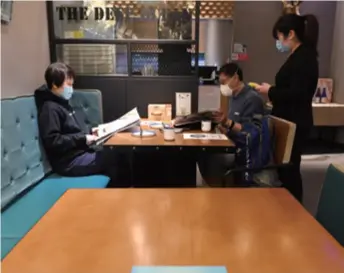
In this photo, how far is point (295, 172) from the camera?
262 centimetres

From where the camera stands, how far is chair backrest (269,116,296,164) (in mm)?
2236

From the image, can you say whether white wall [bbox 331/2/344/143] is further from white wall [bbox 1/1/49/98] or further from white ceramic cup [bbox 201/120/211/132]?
white wall [bbox 1/1/49/98]

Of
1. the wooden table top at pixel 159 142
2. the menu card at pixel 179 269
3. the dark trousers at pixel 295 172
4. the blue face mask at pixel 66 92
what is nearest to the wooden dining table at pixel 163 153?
the wooden table top at pixel 159 142

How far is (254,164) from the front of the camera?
91.5 inches

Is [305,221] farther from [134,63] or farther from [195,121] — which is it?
[134,63]

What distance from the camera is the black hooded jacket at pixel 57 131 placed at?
2.43 meters

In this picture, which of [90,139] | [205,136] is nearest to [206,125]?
[205,136]

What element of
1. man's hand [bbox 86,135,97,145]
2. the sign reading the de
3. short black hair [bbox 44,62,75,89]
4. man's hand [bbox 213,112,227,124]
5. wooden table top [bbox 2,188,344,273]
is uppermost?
the sign reading the de

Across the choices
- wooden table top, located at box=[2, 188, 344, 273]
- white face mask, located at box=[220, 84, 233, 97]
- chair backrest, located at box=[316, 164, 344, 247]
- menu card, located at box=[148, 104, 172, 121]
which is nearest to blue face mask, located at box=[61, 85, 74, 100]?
menu card, located at box=[148, 104, 172, 121]

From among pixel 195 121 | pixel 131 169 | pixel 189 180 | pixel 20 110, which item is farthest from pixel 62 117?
pixel 189 180

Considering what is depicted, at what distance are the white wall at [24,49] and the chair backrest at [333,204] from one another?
196cm

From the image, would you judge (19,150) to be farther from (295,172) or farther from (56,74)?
(295,172)

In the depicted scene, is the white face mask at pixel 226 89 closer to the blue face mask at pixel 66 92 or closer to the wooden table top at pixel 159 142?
the wooden table top at pixel 159 142

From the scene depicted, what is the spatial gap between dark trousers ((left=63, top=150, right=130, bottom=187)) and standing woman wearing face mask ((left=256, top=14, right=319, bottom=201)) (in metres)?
1.24
